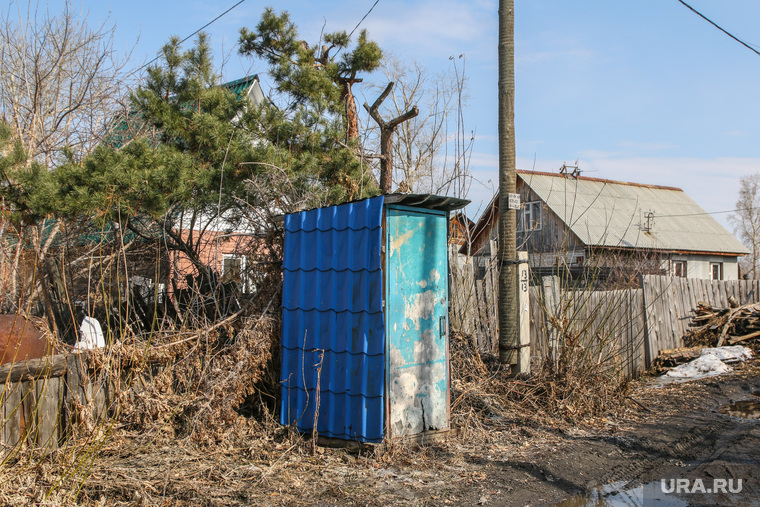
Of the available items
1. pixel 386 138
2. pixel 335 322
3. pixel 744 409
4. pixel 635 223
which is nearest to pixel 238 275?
pixel 335 322

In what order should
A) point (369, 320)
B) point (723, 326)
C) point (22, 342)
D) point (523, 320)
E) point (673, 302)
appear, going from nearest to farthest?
point (369, 320) → point (22, 342) → point (523, 320) → point (673, 302) → point (723, 326)

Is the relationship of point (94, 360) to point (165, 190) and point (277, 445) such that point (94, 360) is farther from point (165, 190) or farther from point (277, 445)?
point (165, 190)

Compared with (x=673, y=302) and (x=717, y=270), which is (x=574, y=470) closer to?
(x=673, y=302)

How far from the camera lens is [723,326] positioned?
1112 cm

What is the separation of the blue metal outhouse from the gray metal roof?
1948cm

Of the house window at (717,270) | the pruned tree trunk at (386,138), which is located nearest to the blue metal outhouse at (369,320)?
the pruned tree trunk at (386,138)

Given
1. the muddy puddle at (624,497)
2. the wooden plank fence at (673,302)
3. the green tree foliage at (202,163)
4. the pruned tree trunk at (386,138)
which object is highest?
the pruned tree trunk at (386,138)

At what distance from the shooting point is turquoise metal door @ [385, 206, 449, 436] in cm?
507

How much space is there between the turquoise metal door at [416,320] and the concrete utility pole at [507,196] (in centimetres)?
133

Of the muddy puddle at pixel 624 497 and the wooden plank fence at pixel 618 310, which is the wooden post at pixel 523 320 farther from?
the muddy puddle at pixel 624 497

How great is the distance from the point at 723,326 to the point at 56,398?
11.5m

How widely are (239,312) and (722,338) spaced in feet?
31.7

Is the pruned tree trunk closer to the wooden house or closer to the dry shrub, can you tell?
the dry shrub

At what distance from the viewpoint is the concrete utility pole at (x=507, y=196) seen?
6.69 m
